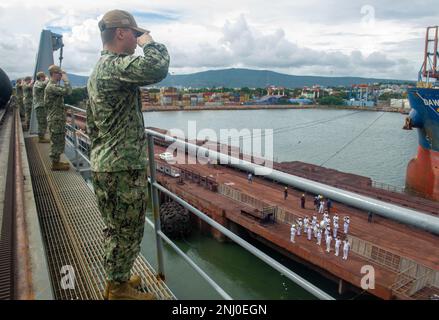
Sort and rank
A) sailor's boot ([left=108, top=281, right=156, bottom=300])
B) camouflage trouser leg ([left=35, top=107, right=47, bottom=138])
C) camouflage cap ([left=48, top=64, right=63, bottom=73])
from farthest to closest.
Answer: camouflage trouser leg ([left=35, top=107, right=47, bottom=138])
camouflage cap ([left=48, top=64, right=63, bottom=73])
sailor's boot ([left=108, top=281, right=156, bottom=300])

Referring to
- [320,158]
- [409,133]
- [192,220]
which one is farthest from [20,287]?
[409,133]

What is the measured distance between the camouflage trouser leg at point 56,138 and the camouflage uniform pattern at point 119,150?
3260mm

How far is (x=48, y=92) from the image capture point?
15.5 feet

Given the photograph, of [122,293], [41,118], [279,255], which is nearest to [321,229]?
[279,255]

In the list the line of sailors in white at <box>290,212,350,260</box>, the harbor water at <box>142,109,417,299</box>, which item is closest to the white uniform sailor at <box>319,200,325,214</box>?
the line of sailors in white at <box>290,212,350,260</box>

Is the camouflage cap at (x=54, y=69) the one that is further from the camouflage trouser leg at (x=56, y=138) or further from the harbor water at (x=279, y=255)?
the harbor water at (x=279, y=255)

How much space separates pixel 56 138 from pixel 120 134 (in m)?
3.58

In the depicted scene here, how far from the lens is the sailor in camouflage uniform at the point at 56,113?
15.3 feet

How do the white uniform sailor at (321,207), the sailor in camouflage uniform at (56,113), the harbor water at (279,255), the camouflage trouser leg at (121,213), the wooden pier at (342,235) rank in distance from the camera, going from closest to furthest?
the camouflage trouser leg at (121,213), the sailor in camouflage uniform at (56,113), the wooden pier at (342,235), the harbor water at (279,255), the white uniform sailor at (321,207)

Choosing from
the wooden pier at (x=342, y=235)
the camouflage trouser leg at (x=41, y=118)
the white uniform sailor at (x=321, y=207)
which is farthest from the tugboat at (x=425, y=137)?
the camouflage trouser leg at (x=41, y=118)

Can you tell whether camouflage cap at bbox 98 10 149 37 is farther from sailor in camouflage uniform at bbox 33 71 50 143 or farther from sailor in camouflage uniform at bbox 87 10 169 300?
sailor in camouflage uniform at bbox 33 71 50 143

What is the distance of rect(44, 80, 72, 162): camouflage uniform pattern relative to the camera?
467 centimetres

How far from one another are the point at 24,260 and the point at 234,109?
284ft
